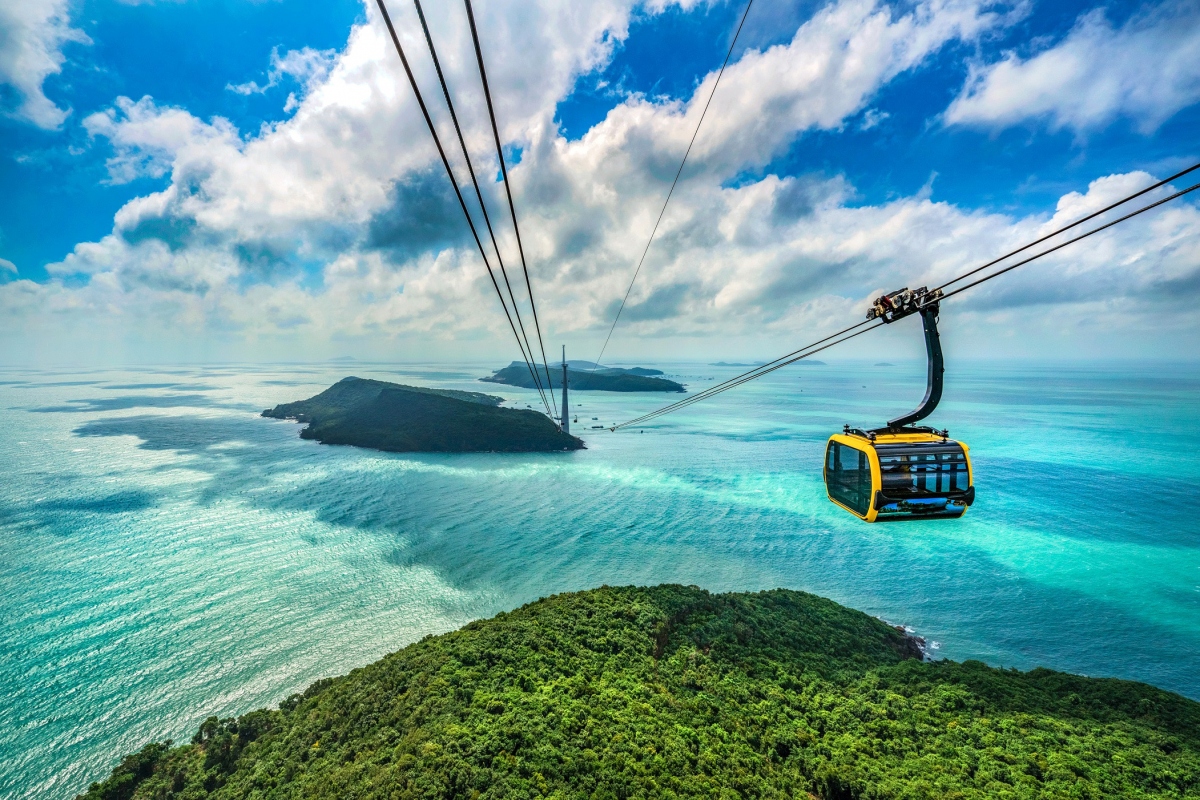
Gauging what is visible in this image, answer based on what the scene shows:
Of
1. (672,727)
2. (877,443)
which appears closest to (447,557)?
(672,727)

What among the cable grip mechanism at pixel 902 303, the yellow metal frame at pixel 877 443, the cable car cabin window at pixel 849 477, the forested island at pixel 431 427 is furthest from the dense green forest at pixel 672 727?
the forested island at pixel 431 427

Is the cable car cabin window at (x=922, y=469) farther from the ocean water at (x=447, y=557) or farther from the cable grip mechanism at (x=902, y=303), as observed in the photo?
the ocean water at (x=447, y=557)

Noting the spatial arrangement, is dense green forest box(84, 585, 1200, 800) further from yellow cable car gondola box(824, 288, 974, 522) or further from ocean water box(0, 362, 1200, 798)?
yellow cable car gondola box(824, 288, 974, 522)

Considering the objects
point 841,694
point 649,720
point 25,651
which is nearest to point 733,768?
point 649,720

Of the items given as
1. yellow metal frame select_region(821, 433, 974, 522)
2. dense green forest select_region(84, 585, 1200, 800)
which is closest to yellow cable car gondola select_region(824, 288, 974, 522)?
yellow metal frame select_region(821, 433, 974, 522)

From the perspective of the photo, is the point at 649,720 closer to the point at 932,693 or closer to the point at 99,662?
the point at 932,693

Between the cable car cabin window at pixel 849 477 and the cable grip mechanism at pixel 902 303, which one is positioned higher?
the cable grip mechanism at pixel 902 303

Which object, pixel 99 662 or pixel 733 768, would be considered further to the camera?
pixel 99 662

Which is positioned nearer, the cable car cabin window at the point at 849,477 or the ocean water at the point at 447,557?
the cable car cabin window at the point at 849,477
